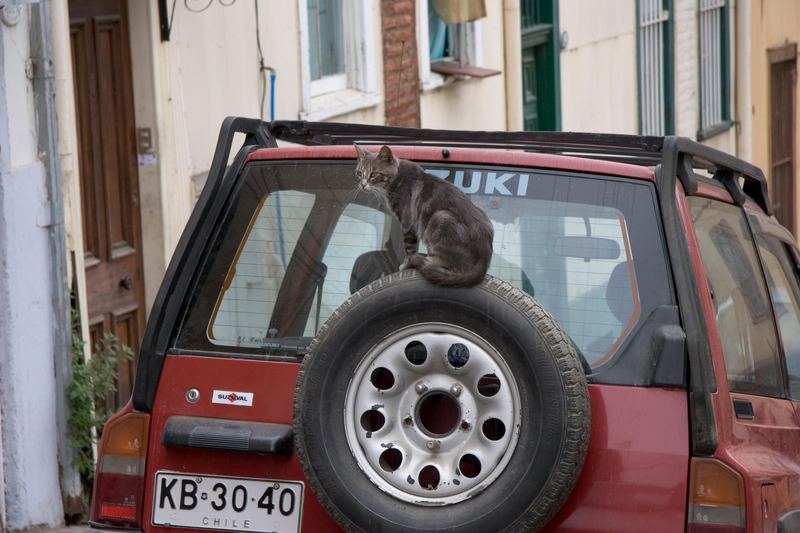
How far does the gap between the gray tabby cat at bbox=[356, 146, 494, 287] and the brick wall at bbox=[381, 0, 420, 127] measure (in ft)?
22.1

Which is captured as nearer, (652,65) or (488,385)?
(488,385)

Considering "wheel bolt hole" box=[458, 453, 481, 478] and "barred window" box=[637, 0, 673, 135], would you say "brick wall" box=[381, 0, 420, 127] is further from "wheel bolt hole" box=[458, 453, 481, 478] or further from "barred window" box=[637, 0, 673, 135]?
"wheel bolt hole" box=[458, 453, 481, 478]

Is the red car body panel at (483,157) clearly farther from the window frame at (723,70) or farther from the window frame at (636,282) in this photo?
the window frame at (723,70)

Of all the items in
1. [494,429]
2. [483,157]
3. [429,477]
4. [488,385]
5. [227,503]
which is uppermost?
[483,157]

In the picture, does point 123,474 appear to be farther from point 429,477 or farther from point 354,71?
point 354,71

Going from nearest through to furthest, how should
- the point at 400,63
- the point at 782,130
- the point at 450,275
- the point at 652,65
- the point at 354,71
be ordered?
the point at 450,275
the point at 354,71
the point at 400,63
the point at 652,65
the point at 782,130

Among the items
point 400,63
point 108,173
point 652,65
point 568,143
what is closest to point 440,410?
point 568,143

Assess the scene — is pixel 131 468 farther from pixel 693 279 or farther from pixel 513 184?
pixel 693 279

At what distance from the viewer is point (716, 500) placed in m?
3.54

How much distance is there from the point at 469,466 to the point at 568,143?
1.31m

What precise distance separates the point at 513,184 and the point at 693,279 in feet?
1.88

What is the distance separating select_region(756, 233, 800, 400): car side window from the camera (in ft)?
15.5

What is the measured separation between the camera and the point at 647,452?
3584mm

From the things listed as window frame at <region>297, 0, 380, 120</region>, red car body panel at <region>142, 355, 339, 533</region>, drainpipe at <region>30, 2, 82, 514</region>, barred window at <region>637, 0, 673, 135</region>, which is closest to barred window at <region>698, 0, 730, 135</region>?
barred window at <region>637, 0, 673, 135</region>
